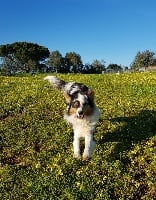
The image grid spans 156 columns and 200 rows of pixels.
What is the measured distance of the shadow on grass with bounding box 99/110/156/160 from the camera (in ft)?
43.7

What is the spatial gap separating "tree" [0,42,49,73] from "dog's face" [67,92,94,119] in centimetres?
12634

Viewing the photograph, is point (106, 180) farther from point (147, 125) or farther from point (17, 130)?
point (17, 130)

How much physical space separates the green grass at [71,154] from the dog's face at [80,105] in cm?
147

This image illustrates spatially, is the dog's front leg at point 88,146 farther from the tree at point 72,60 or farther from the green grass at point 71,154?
the tree at point 72,60

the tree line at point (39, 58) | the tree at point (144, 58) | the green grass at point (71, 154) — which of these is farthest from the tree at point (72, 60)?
the green grass at point (71, 154)

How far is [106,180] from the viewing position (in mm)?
11359

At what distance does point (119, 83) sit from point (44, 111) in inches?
363

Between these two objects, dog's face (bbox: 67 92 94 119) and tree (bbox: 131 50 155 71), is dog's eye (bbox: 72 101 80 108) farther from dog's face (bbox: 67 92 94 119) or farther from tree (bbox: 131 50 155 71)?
tree (bbox: 131 50 155 71)

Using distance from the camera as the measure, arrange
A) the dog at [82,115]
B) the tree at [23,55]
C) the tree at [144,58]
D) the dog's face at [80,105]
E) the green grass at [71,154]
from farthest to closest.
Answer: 1. the tree at [144,58]
2. the tree at [23,55]
3. the dog at [82,115]
4. the dog's face at [80,105]
5. the green grass at [71,154]

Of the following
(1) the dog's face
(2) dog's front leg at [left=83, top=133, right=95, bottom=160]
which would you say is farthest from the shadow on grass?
(1) the dog's face

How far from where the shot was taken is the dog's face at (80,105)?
38.9ft

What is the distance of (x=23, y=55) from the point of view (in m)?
142

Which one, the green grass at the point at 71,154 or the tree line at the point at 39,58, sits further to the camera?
the tree line at the point at 39,58

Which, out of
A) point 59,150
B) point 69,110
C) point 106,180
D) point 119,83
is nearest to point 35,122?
point 59,150
